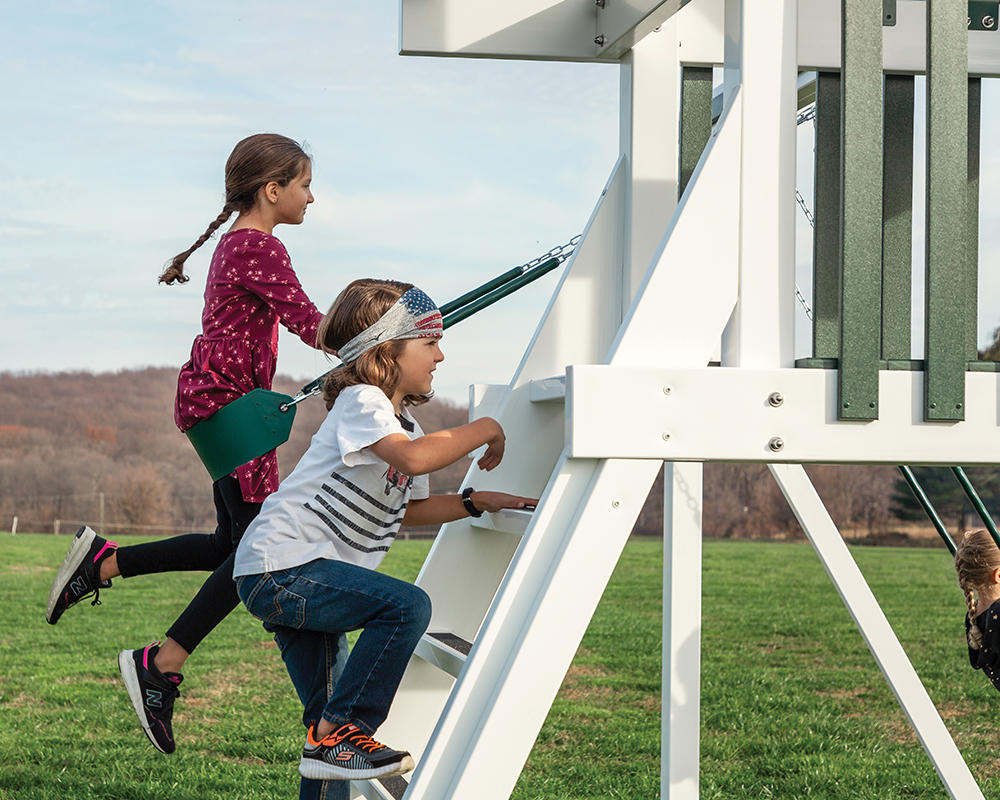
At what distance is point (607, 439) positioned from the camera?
1.54 meters

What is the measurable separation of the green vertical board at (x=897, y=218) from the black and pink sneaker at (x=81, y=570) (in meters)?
2.06

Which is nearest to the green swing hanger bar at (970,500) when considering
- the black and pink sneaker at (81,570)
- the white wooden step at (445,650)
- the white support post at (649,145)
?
the white support post at (649,145)

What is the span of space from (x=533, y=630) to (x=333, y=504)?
2.13 ft

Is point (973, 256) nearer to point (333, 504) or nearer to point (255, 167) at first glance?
point (333, 504)

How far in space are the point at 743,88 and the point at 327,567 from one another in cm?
111

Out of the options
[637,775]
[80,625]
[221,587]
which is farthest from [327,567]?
[80,625]

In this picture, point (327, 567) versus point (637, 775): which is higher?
point (327, 567)

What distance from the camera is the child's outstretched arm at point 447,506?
2.27 metres

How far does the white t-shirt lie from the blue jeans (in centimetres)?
4

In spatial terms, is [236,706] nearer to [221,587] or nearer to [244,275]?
[221,587]

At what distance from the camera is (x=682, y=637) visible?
2.46 meters

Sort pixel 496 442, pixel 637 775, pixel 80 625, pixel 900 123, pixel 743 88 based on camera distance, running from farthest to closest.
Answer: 1. pixel 80 625
2. pixel 637 775
3. pixel 496 442
4. pixel 900 123
5. pixel 743 88

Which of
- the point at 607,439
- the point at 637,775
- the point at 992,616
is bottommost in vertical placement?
the point at 637,775

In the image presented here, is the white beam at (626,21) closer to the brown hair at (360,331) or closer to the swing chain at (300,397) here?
the brown hair at (360,331)
